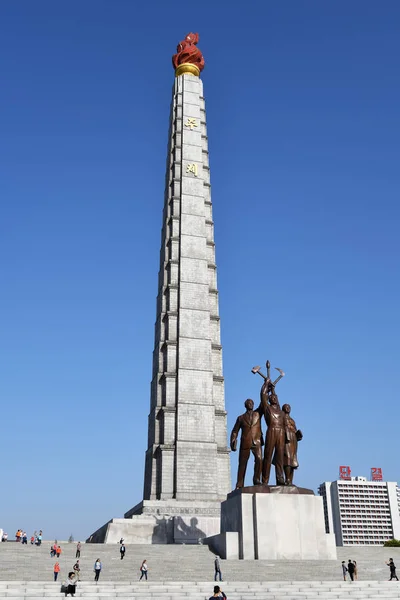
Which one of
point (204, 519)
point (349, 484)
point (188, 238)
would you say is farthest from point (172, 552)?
point (349, 484)

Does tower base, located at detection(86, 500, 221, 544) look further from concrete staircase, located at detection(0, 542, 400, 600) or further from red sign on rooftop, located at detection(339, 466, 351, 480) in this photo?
red sign on rooftop, located at detection(339, 466, 351, 480)

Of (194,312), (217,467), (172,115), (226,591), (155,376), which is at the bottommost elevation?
(226,591)

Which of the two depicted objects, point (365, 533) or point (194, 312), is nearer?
point (194, 312)

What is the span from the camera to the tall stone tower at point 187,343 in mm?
31188

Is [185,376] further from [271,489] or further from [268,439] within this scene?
[271,489]

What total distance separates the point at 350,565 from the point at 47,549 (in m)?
10.3

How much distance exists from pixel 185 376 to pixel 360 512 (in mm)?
94534

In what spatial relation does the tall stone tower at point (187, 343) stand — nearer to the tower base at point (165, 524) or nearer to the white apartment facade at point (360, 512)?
the tower base at point (165, 524)

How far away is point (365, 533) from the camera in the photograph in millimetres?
115125

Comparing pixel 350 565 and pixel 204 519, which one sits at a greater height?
pixel 204 519

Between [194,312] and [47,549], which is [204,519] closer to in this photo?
[47,549]

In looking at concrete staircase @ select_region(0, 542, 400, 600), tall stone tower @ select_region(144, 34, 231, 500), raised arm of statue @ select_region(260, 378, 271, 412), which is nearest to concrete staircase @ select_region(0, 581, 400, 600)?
concrete staircase @ select_region(0, 542, 400, 600)

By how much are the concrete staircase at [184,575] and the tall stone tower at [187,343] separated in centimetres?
1047

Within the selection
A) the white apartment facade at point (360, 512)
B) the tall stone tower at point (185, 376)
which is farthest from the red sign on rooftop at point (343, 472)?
the tall stone tower at point (185, 376)
